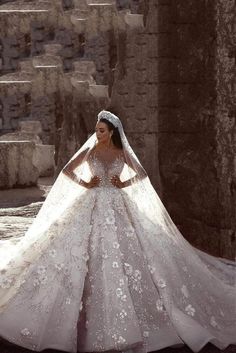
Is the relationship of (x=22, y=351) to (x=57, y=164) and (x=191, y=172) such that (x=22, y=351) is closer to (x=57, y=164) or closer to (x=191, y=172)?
(x=191, y=172)

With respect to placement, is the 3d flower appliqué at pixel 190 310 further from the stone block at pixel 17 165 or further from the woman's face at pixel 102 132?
the stone block at pixel 17 165

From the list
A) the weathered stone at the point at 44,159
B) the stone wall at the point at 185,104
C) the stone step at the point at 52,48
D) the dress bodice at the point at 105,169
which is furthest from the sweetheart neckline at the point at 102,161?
the stone step at the point at 52,48

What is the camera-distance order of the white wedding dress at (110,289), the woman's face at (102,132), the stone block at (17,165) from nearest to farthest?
the white wedding dress at (110,289)
the woman's face at (102,132)
the stone block at (17,165)

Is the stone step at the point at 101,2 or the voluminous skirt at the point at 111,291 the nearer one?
the voluminous skirt at the point at 111,291

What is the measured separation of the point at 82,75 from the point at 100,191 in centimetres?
675

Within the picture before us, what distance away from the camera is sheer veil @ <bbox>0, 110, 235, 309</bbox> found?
17.1 ft

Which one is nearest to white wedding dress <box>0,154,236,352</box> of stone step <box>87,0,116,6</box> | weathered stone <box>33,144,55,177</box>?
weathered stone <box>33,144,55,177</box>

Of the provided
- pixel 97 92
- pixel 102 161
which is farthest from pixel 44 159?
pixel 102 161

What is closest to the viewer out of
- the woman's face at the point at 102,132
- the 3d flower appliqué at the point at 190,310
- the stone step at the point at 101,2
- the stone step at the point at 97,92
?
the 3d flower appliqué at the point at 190,310

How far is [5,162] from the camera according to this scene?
10.5 metres

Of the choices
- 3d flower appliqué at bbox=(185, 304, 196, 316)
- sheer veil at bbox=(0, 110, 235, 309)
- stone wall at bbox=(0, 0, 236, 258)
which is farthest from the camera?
stone wall at bbox=(0, 0, 236, 258)

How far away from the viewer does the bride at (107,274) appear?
4.85 metres

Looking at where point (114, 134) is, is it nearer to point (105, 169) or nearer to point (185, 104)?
point (105, 169)

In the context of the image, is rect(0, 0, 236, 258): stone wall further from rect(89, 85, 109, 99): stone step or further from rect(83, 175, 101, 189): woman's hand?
rect(83, 175, 101, 189): woman's hand
